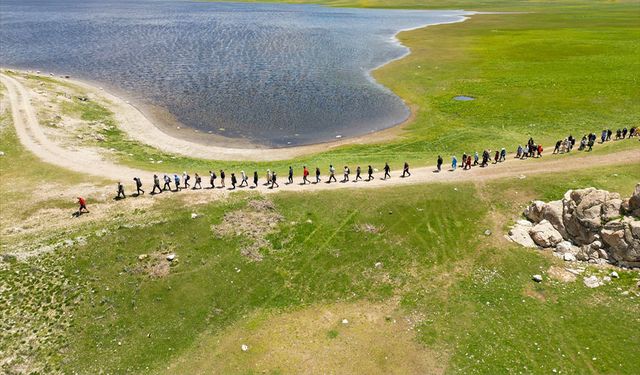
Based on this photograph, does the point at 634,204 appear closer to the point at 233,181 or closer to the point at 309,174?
the point at 309,174

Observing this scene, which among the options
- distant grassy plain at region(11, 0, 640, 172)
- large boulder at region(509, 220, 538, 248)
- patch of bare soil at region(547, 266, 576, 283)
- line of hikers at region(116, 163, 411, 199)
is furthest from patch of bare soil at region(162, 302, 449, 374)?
distant grassy plain at region(11, 0, 640, 172)

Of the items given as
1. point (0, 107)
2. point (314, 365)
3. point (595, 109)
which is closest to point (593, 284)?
point (314, 365)

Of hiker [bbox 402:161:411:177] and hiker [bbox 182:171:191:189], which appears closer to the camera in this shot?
hiker [bbox 182:171:191:189]

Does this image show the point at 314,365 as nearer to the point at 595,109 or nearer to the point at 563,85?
the point at 595,109

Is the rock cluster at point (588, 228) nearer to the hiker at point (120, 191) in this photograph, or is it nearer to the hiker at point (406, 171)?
the hiker at point (406, 171)

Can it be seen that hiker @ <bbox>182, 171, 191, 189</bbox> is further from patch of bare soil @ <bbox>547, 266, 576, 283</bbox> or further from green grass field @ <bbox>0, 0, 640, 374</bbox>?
patch of bare soil @ <bbox>547, 266, 576, 283</bbox>
